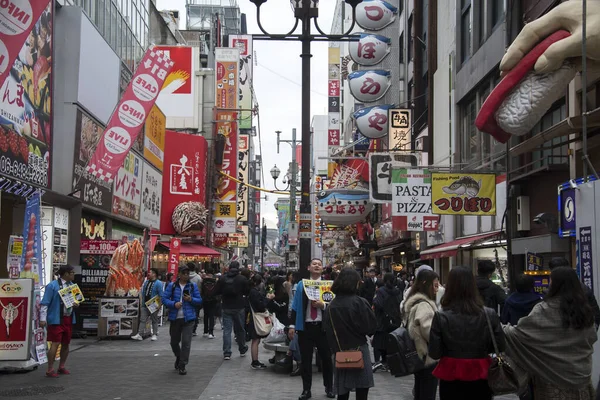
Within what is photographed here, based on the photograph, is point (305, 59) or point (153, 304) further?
point (153, 304)

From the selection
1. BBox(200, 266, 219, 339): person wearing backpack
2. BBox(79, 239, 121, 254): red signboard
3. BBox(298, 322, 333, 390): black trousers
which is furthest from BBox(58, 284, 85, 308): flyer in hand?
BBox(79, 239, 121, 254): red signboard

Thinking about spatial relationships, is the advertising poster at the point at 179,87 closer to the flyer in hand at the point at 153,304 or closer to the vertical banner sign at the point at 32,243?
the flyer in hand at the point at 153,304

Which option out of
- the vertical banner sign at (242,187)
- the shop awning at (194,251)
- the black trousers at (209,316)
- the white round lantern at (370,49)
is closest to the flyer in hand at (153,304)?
the black trousers at (209,316)

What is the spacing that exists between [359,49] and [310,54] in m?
19.9

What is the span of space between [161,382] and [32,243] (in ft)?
12.1

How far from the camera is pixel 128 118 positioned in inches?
754

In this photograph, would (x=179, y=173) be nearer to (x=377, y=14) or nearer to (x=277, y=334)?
(x=377, y=14)

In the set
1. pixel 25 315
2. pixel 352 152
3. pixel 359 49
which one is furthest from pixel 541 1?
pixel 352 152

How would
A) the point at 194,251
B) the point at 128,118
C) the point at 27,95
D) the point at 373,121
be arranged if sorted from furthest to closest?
1. the point at 194,251
2. the point at 373,121
3. the point at 128,118
4. the point at 27,95

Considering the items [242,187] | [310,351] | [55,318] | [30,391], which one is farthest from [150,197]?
[242,187]

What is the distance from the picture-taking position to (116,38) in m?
25.1

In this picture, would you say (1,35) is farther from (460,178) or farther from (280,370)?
(460,178)

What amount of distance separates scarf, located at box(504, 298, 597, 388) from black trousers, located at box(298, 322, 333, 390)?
4.66 meters

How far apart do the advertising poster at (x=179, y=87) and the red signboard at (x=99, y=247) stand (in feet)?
67.4
